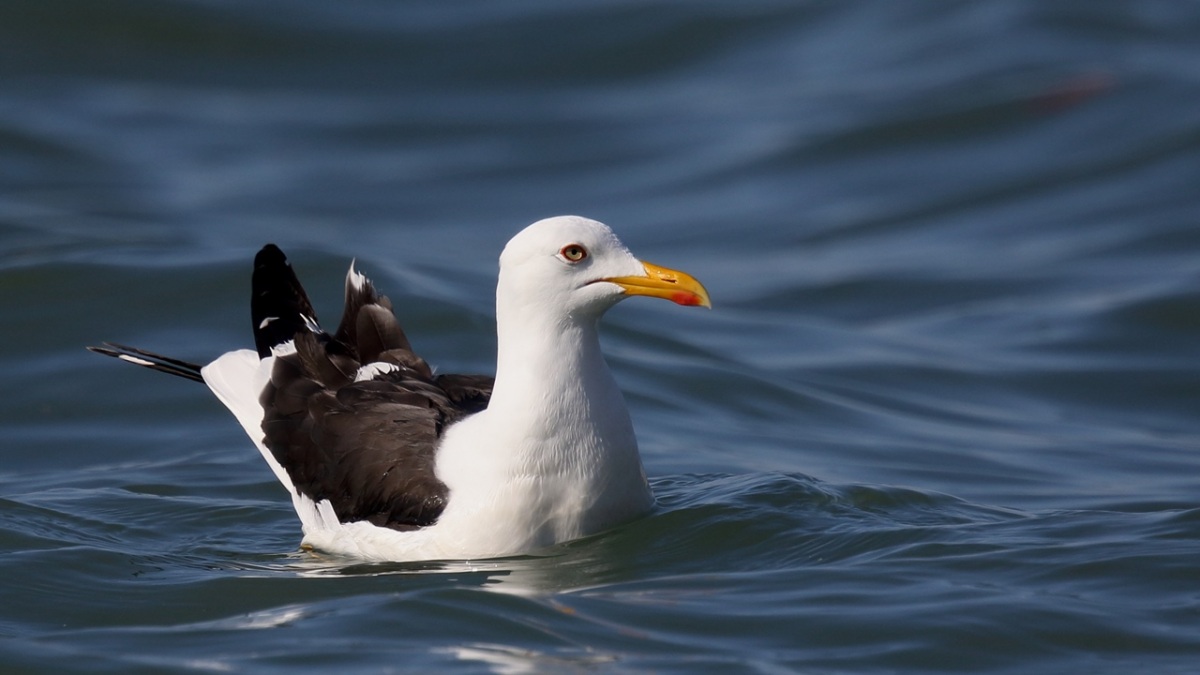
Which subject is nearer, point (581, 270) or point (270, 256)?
point (581, 270)

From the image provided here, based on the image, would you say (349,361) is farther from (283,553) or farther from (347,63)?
(347,63)

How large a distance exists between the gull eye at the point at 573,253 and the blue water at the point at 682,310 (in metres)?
1.26

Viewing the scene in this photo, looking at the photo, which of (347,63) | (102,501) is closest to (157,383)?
(102,501)

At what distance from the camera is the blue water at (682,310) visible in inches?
278

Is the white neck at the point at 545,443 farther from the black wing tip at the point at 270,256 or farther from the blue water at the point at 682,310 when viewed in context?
the black wing tip at the point at 270,256

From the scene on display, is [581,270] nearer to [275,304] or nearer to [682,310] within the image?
[275,304]

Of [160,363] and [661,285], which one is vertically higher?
[160,363]

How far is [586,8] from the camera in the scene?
23.7 meters

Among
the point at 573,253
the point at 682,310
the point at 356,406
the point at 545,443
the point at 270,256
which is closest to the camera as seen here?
the point at 573,253

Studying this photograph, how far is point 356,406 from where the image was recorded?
Result: 8.06 meters

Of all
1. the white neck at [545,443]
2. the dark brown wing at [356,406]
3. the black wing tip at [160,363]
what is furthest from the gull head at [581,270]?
the black wing tip at [160,363]

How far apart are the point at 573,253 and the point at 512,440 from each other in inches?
32.2

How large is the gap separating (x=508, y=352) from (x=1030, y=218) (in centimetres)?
1091

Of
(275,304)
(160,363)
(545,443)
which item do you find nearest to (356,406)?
(545,443)
